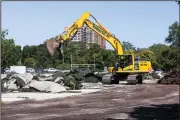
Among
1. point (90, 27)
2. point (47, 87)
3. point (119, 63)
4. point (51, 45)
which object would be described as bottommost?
point (47, 87)

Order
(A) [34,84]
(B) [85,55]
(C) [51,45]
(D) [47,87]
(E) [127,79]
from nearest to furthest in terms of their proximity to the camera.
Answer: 1. (D) [47,87]
2. (A) [34,84]
3. (C) [51,45]
4. (E) [127,79]
5. (B) [85,55]

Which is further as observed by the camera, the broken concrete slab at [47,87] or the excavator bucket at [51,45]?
the excavator bucket at [51,45]

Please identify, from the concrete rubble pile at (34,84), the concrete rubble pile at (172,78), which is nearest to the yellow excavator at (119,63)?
the concrete rubble pile at (172,78)

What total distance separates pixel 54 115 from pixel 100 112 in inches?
75.8

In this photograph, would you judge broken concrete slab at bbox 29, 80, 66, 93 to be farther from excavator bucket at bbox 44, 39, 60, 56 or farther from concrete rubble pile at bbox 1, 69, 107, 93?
excavator bucket at bbox 44, 39, 60, 56

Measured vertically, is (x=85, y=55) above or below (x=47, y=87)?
above

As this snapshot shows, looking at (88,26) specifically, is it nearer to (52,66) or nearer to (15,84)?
(15,84)

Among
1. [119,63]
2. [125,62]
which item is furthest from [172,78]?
[119,63]

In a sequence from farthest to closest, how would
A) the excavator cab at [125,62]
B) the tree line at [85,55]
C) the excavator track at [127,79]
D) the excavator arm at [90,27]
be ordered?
the tree line at [85,55]
the excavator cab at [125,62]
the excavator track at [127,79]
the excavator arm at [90,27]

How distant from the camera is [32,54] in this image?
130m

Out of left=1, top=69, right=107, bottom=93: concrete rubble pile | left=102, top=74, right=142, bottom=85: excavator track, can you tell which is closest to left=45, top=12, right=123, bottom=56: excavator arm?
left=102, top=74, right=142, bottom=85: excavator track

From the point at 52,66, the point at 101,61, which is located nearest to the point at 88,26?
the point at 101,61

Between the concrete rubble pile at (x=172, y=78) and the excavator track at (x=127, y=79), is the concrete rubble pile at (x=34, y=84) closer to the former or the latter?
the excavator track at (x=127, y=79)

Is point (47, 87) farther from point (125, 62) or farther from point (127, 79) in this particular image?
point (125, 62)
